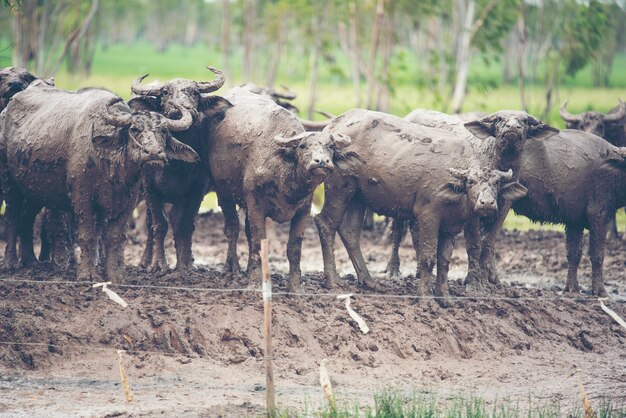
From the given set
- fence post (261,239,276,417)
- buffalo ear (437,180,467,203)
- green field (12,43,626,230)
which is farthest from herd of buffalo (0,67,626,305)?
green field (12,43,626,230)

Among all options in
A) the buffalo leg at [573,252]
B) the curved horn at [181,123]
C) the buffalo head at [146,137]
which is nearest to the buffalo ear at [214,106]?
the curved horn at [181,123]

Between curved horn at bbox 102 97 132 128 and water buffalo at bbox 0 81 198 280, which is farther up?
curved horn at bbox 102 97 132 128

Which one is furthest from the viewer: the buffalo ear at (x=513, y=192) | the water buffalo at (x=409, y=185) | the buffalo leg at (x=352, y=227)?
the buffalo leg at (x=352, y=227)

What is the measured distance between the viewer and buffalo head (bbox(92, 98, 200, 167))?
37.0 ft

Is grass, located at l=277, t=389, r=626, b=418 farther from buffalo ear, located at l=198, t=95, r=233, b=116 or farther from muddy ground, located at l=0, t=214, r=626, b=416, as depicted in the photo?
buffalo ear, located at l=198, t=95, r=233, b=116

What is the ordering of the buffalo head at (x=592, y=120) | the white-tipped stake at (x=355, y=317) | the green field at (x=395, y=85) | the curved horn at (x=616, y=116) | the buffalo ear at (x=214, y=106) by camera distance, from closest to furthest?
the white-tipped stake at (x=355, y=317)
the buffalo ear at (x=214, y=106)
the buffalo head at (x=592, y=120)
the curved horn at (x=616, y=116)
the green field at (x=395, y=85)

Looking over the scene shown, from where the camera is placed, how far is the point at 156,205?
512 inches

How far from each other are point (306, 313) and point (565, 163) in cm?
440

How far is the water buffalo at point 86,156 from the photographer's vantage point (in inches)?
457

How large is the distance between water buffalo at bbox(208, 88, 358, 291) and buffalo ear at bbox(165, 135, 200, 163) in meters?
0.57

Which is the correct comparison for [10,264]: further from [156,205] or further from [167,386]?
[167,386]

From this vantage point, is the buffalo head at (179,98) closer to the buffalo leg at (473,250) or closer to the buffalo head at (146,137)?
the buffalo head at (146,137)

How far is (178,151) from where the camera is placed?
12.0 meters

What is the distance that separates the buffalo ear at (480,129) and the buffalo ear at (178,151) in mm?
3578
